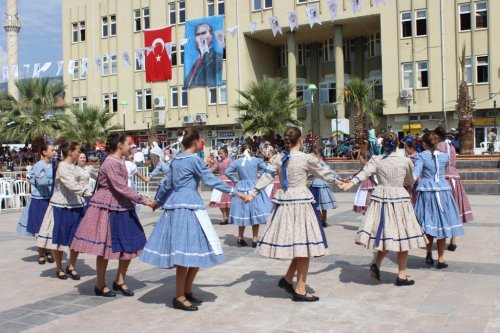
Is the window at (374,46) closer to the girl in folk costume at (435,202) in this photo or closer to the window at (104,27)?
the window at (104,27)

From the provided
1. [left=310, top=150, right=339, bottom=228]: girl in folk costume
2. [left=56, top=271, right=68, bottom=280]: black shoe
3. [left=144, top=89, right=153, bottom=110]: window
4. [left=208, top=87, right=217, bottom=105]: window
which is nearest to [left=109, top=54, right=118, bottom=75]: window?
[left=144, top=89, right=153, bottom=110]: window

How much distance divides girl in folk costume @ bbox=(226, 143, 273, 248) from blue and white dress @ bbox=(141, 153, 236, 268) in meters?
3.55

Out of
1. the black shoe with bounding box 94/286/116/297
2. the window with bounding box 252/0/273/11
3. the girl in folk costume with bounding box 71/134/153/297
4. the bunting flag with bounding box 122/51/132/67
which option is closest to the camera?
the girl in folk costume with bounding box 71/134/153/297

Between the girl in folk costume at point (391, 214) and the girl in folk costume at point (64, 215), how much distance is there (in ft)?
11.7

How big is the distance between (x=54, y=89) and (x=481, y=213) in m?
21.9

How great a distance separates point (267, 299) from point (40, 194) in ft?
14.5

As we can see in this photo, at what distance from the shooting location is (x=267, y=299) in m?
5.90

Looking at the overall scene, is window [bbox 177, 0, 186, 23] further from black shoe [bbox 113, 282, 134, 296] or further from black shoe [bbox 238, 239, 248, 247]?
black shoe [bbox 113, 282, 134, 296]

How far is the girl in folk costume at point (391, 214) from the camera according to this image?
629 cm

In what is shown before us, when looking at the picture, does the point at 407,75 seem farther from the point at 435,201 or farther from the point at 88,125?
the point at 435,201

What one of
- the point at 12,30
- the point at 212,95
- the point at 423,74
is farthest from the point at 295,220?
the point at 12,30

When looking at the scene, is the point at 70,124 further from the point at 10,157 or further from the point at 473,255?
the point at 473,255

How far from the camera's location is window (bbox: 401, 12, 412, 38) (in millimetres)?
31969

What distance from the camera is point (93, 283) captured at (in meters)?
6.95
